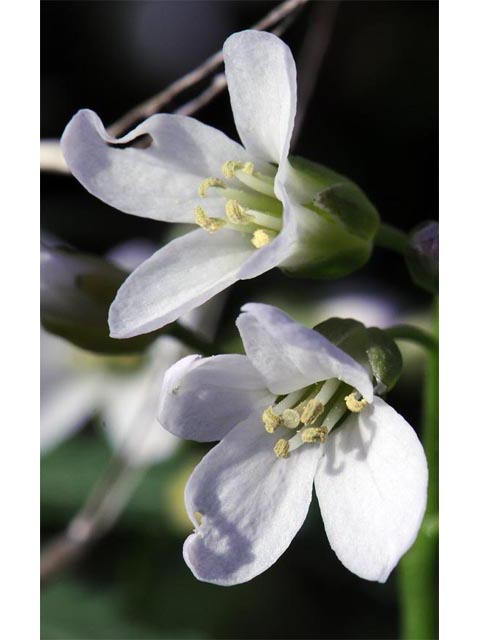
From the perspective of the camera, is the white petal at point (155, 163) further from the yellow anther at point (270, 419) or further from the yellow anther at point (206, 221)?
the yellow anther at point (270, 419)

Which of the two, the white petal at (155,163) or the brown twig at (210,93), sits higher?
the white petal at (155,163)

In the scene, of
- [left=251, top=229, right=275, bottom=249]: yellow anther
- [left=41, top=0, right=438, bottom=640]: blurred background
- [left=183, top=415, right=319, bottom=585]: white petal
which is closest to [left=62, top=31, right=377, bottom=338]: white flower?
[left=251, top=229, right=275, bottom=249]: yellow anther

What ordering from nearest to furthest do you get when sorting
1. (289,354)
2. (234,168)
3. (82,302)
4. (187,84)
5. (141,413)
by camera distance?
(289,354) → (234,168) → (82,302) → (187,84) → (141,413)

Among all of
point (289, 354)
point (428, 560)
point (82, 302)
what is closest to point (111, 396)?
point (82, 302)

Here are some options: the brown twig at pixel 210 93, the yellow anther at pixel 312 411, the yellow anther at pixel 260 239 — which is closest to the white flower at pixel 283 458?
the yellow anther at pixel 312 411

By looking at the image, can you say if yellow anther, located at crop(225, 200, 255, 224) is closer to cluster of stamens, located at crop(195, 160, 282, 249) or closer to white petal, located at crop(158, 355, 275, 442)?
cluster of stamens, located at crop(195, 160, 282, 249)

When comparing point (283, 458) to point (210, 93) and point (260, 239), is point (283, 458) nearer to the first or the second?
point (260, 239)
